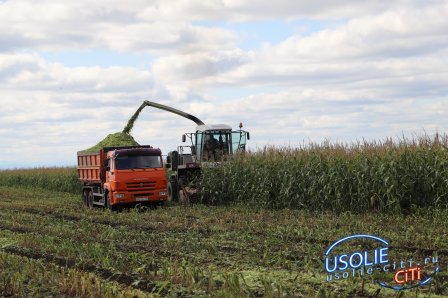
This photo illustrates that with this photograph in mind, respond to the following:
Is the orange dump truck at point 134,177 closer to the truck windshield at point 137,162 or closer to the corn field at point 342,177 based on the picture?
the truck windshield at point 137,162

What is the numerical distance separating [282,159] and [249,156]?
235cm

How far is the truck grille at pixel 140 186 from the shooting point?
74.6ft

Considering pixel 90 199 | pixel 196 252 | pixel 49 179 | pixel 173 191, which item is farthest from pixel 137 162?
pixel 49 179

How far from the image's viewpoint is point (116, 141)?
1121 inches

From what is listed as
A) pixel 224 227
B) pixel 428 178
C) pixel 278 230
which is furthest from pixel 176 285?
pixel 428 178

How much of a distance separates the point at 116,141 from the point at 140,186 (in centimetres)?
618

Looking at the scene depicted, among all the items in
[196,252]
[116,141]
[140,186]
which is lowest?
[196,252]

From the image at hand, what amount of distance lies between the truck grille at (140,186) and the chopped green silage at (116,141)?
5.73 meters

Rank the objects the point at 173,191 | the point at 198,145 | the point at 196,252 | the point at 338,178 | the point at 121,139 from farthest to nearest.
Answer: the point at 121,139 → the point at 173,191 → the point at 198,145 → the point at 338,178 → the point at 196,252

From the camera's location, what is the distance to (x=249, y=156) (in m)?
24.0

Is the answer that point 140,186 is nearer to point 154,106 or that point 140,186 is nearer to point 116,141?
point 116,141

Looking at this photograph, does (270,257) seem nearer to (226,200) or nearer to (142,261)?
(142,261)

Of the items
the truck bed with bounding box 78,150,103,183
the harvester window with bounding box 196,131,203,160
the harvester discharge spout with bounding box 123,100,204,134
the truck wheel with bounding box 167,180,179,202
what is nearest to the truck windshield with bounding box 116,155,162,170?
the truck bed with bounding box 78,150,103,183

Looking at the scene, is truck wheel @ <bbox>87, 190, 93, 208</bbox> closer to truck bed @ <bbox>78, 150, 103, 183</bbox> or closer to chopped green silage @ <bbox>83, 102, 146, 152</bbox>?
truck bed @ <bbox>78, 150, 103, 183</bbox>
